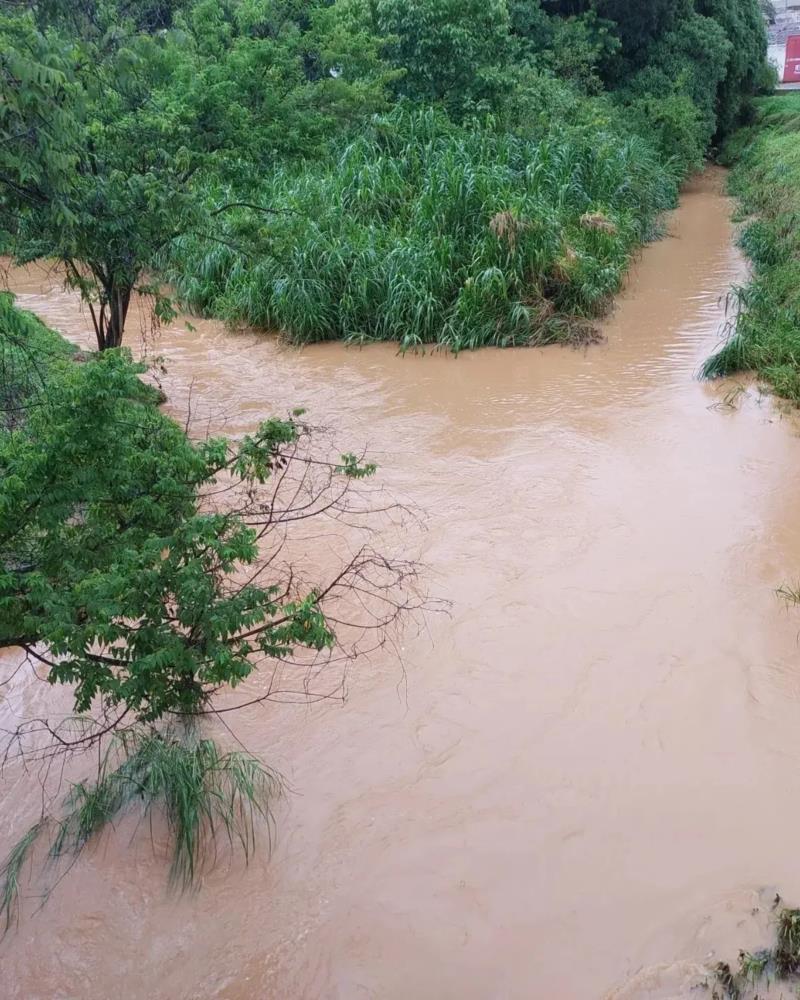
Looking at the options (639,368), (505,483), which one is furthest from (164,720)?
(639,368)

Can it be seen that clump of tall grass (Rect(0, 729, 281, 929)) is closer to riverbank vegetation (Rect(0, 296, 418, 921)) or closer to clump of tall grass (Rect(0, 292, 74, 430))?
riverbank vegetation (Rect(0, 296, 418, 921))

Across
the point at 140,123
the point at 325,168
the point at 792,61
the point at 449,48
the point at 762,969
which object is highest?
the point at 792,61

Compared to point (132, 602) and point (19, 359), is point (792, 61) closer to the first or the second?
point (19, 359)

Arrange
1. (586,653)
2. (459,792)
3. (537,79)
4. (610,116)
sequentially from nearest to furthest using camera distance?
(459,792), (586,653), (537,79), (610,116)

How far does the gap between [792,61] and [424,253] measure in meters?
26.6

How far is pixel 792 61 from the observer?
29.9 m

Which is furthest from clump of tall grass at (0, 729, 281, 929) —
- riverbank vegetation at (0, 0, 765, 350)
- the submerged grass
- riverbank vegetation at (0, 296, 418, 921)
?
riverbank vegetation at (0, 0, 765, 350)

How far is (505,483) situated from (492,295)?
349cm

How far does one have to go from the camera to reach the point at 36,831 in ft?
11.8

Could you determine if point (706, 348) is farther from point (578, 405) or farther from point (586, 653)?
point (586, 653)

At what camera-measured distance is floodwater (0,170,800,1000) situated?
313 cm

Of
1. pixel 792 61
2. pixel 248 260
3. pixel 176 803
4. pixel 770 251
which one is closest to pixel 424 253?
pixel 248 260

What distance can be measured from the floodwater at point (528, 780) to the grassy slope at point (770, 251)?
1518mm

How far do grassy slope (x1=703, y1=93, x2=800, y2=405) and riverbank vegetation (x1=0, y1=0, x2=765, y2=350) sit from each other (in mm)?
1539
